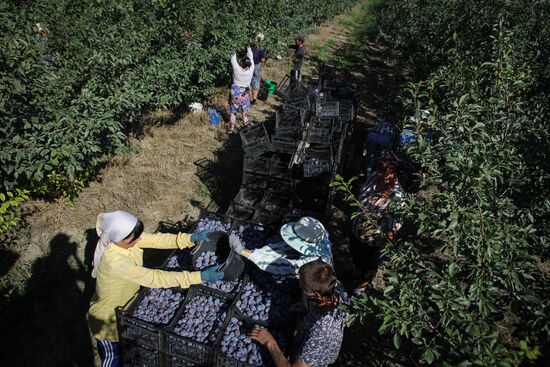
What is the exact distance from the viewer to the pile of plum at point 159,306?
324cm

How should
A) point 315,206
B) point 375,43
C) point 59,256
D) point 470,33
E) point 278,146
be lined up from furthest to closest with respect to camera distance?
1. point 375,43
2. point 470,33
3. point 278,146
4. point 315,206
5. point 59,256

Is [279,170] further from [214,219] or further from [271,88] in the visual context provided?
[271,88]

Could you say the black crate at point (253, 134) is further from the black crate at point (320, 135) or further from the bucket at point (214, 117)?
the bucket at point (214, 117)

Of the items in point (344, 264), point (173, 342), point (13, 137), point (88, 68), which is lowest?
point (344, 264)

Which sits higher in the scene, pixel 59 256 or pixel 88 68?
pixel 88 68

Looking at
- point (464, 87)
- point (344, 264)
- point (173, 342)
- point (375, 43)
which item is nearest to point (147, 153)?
point (344, 264)

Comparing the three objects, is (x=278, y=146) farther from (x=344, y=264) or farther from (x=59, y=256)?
(x=59, y=256)

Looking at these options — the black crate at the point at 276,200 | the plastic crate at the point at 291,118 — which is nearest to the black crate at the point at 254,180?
the black crate at the point at 276,200

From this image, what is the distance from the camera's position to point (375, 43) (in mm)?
21109

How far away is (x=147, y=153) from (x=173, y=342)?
523cm

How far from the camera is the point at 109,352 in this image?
337 cm

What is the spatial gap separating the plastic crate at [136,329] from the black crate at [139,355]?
5 cm

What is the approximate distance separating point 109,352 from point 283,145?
386 centimetres

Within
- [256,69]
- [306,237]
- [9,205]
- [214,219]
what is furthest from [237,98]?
[306,237]
